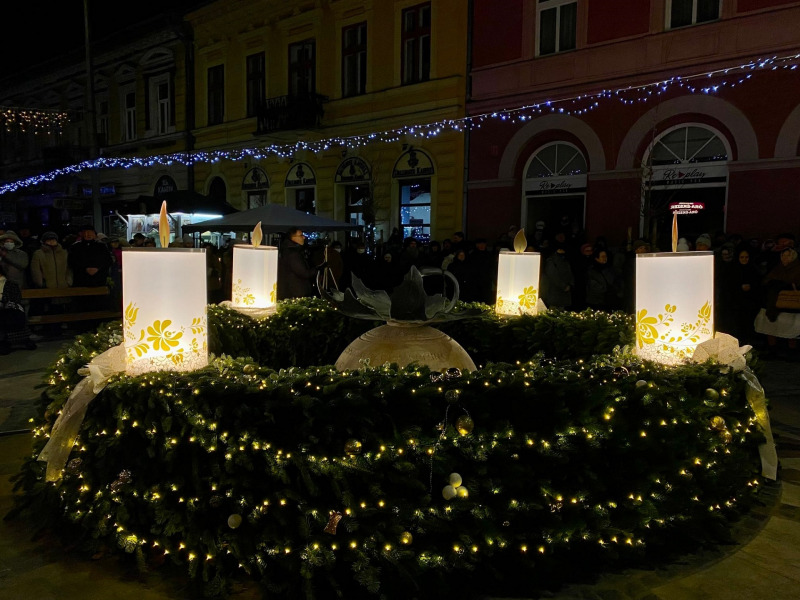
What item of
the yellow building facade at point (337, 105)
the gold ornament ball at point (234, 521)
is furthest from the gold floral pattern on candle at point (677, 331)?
the yellow building facade at point (337, 105)

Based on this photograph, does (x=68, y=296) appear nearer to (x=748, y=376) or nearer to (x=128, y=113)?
(x=748, y=376)

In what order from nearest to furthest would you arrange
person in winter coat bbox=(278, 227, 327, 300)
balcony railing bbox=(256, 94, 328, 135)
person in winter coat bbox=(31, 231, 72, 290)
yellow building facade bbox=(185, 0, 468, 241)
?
person in winter coat bbox=(278, 227, 327, 300) → person in winter coat bbox=(31, 231, 72, 290) → yellow building facade bbox=(185, 0, 468, 241) → balcony railing bbox=(256, 94, 328, 135)

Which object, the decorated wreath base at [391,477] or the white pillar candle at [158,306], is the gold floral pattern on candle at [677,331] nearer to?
the decorated wreath base at [391,477]

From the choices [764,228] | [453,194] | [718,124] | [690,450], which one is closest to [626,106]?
[718,124]

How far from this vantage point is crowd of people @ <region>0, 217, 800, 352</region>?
28.3ft

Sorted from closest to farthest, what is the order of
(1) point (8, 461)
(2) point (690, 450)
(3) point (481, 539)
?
(3) point (481, 539), (2) point (690, 450), (1) point (8, 461)

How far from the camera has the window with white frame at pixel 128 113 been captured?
2494 cm

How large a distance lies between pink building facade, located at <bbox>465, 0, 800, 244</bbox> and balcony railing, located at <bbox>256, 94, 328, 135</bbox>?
16.3ft

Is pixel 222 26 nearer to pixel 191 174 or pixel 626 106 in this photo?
pixel 191 174

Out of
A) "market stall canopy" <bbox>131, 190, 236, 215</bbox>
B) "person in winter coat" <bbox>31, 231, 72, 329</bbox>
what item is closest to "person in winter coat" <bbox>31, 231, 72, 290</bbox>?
"person in winter coat" <bbox>31, 231, 72, 329</bbox>

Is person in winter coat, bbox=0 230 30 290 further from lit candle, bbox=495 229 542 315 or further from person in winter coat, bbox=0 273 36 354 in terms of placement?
lit candle, bbox=495 229 542 315

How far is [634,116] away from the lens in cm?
1253

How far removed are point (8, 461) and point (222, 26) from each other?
19991 mm

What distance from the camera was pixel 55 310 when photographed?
10898 millimetres
